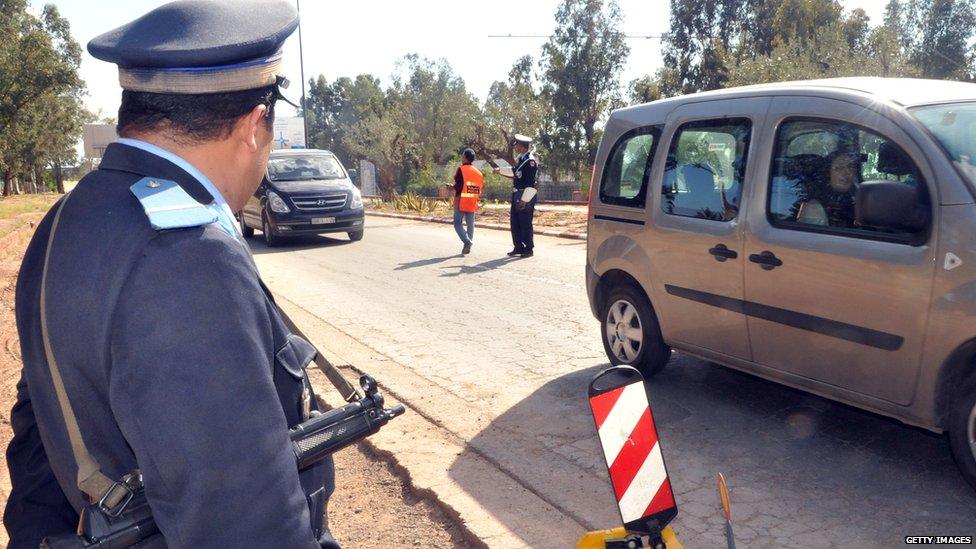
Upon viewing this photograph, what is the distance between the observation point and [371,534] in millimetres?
3811

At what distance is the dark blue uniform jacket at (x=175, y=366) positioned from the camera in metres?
1.13

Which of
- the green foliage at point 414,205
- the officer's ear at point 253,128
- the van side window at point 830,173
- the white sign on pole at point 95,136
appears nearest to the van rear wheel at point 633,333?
the van side window at point 830,173

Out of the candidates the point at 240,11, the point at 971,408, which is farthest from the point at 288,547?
the point at 971,408

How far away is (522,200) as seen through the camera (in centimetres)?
1282

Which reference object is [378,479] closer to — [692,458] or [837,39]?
[692,458]

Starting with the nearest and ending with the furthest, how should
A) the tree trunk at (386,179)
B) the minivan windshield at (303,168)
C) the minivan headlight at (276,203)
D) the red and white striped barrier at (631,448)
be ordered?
the red and white striped barrier at (631,448) → the minivan headlight at (276,203) → the minivan windshield at (303,168) → the tree trunk at (386,179)

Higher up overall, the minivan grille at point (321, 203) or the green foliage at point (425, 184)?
the minivan grille at point (321, 203)

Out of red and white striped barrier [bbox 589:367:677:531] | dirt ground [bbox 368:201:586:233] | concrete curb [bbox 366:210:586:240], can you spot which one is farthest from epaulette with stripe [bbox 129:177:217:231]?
dirt ground [bbox 368:201:586:233]

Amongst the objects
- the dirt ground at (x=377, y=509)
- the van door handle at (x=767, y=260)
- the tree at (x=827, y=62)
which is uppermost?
the tree at (x=827, y=62)

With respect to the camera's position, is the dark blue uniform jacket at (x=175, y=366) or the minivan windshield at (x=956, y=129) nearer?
the dark blue uniform jacket at (x=175, y=366)

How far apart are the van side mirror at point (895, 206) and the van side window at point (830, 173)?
0.08 ft

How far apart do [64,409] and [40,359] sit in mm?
121

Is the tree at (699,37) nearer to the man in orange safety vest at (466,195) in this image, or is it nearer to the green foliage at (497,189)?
the green foliage at (497,189)

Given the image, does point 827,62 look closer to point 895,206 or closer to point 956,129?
point 956,129
